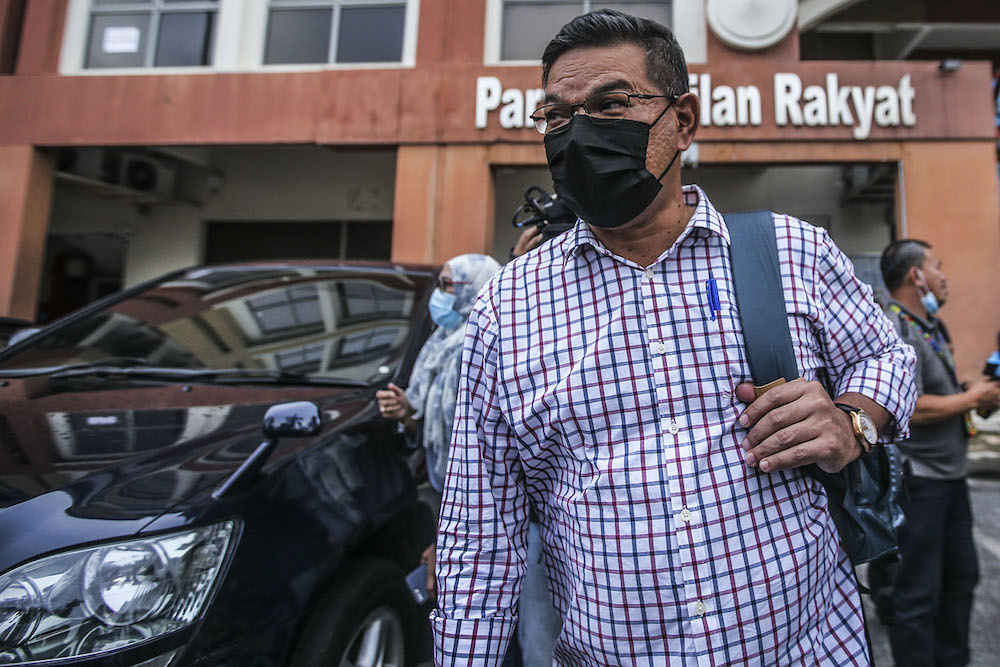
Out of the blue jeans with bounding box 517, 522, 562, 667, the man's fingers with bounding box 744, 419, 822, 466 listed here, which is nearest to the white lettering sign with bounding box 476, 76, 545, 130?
the blue jeans with bounding box 517, 522, 562, 667

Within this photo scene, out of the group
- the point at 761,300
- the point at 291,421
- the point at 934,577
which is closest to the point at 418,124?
the point at 291,421

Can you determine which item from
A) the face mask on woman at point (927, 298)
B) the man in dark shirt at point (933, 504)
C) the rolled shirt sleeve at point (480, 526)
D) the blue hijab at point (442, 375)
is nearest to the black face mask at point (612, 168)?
the rolled shirt sleeve at point (480, 526)

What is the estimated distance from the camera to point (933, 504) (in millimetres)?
2379

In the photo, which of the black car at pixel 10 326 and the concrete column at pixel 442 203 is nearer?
the black car at pixel 10 326

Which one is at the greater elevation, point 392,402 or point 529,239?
point 529,239

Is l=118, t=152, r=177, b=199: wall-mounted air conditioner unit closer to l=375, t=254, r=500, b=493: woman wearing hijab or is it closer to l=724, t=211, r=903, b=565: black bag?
l=375, t=254, r=500, b=493: woman wearing hijab

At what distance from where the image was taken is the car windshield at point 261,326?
230 cm

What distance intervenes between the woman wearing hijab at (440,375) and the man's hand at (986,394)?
79.1 inches

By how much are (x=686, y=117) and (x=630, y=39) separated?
199 millimetres

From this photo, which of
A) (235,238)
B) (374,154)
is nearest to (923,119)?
(374,154)

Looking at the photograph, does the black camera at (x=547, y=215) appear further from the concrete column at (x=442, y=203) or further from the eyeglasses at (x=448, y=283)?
the concrete column at (x=442, y=203)

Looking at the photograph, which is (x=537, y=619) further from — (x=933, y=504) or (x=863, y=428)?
(x=933, y=504)

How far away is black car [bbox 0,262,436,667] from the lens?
1215mm

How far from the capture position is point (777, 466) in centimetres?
99
